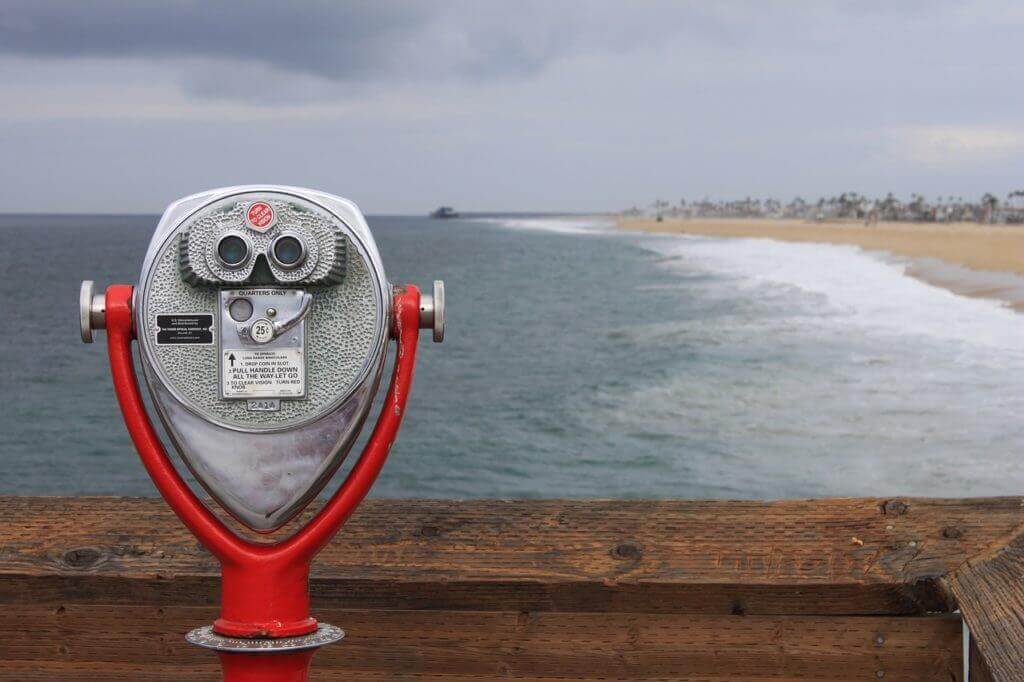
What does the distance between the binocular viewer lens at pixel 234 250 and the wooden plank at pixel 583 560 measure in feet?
1.57

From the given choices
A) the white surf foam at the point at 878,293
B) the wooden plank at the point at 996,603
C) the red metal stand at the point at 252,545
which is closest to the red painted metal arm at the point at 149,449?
the red metal stand at the point at 252,545

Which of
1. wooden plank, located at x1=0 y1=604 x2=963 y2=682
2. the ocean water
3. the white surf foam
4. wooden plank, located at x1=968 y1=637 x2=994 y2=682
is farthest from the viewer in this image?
the white surf foam

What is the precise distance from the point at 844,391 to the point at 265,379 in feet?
32.9

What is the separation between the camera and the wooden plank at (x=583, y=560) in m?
1.94

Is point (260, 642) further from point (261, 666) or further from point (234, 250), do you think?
point (234, 250)

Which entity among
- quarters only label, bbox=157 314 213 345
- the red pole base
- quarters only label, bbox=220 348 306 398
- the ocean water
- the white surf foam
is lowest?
the ocean water

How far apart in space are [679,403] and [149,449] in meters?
9.97

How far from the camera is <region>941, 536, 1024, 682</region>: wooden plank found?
1770 millimetres

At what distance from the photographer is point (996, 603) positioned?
6.06 feet

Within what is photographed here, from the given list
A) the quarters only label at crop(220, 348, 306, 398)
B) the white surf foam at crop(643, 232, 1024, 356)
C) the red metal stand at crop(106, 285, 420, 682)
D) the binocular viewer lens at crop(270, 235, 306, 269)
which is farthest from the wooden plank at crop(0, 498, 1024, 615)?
the white surf foam at crop(643, 232, 1024, 356)

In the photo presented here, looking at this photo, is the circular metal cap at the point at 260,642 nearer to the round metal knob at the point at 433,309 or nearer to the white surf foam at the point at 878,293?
the round metal knob at the point at 433,309

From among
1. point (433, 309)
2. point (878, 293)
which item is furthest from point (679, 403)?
point (878, 293)

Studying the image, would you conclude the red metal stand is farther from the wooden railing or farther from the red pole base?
the wooden railing

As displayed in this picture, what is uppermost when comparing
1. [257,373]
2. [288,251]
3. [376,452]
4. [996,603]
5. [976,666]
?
[288,251]
